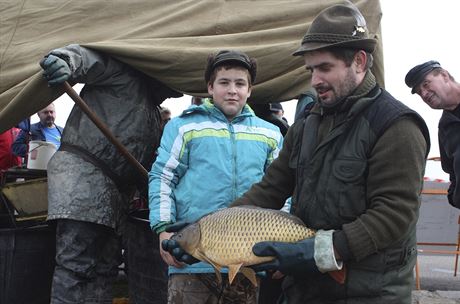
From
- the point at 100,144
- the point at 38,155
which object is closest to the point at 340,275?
the point at 100,144

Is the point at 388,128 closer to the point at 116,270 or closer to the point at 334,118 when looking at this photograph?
the point at 334,118

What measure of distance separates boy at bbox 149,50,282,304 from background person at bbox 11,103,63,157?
2794 millimetres

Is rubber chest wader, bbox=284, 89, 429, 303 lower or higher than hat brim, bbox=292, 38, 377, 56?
lower

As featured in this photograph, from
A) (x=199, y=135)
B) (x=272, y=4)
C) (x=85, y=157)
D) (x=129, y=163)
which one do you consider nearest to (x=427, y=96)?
(x=272, y=4)

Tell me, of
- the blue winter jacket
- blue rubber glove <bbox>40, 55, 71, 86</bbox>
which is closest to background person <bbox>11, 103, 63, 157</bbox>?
blue rubber glove <bbox>40, 55, 71, 86</bbox>

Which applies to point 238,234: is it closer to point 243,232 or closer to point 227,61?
point 243,232

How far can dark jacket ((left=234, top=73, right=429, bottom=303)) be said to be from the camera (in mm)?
2090

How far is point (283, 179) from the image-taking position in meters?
2.67

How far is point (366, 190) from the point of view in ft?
7.15

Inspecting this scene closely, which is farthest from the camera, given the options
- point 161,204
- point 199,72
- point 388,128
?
point 199,72

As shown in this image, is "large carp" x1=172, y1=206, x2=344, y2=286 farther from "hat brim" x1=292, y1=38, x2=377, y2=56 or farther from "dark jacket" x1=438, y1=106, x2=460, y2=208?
"dark jacket" x1=438, y1=106, x2=460, y2=208

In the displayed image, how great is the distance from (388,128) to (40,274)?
136 inches

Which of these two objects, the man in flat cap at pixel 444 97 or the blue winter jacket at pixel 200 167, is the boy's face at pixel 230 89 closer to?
the blue winter jacket at pixel 200 167

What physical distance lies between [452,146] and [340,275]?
2.52 metres
